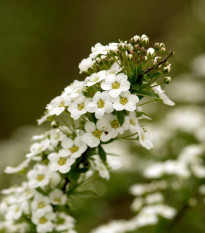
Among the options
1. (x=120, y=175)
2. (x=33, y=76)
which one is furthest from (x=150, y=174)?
(x=33, y=76)

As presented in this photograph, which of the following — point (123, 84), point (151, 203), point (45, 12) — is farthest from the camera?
point (45, 12)

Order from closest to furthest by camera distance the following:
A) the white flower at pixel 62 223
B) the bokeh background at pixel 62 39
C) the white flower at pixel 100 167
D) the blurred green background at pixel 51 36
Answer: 1. the white flower at pixel 100 167
2. the white flower at pixel 62 223
3. the bokeh background at pixel 62 39
4. the blurred green background at pixel 51 36

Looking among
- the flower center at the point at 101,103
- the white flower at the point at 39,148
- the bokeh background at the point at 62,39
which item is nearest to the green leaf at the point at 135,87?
the flower center at the point at 101,103

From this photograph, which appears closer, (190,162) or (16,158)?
(190,162)

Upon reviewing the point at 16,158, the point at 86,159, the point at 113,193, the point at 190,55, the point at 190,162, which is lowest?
the point at 86,159

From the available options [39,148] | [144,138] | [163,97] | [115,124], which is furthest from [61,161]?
[163,97]

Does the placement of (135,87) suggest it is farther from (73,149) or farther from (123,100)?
(73,149)

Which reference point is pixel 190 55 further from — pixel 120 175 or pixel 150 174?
pixel 150 174

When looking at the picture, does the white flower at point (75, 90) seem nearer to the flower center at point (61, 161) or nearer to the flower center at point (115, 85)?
the flower center at point (115, 85)
